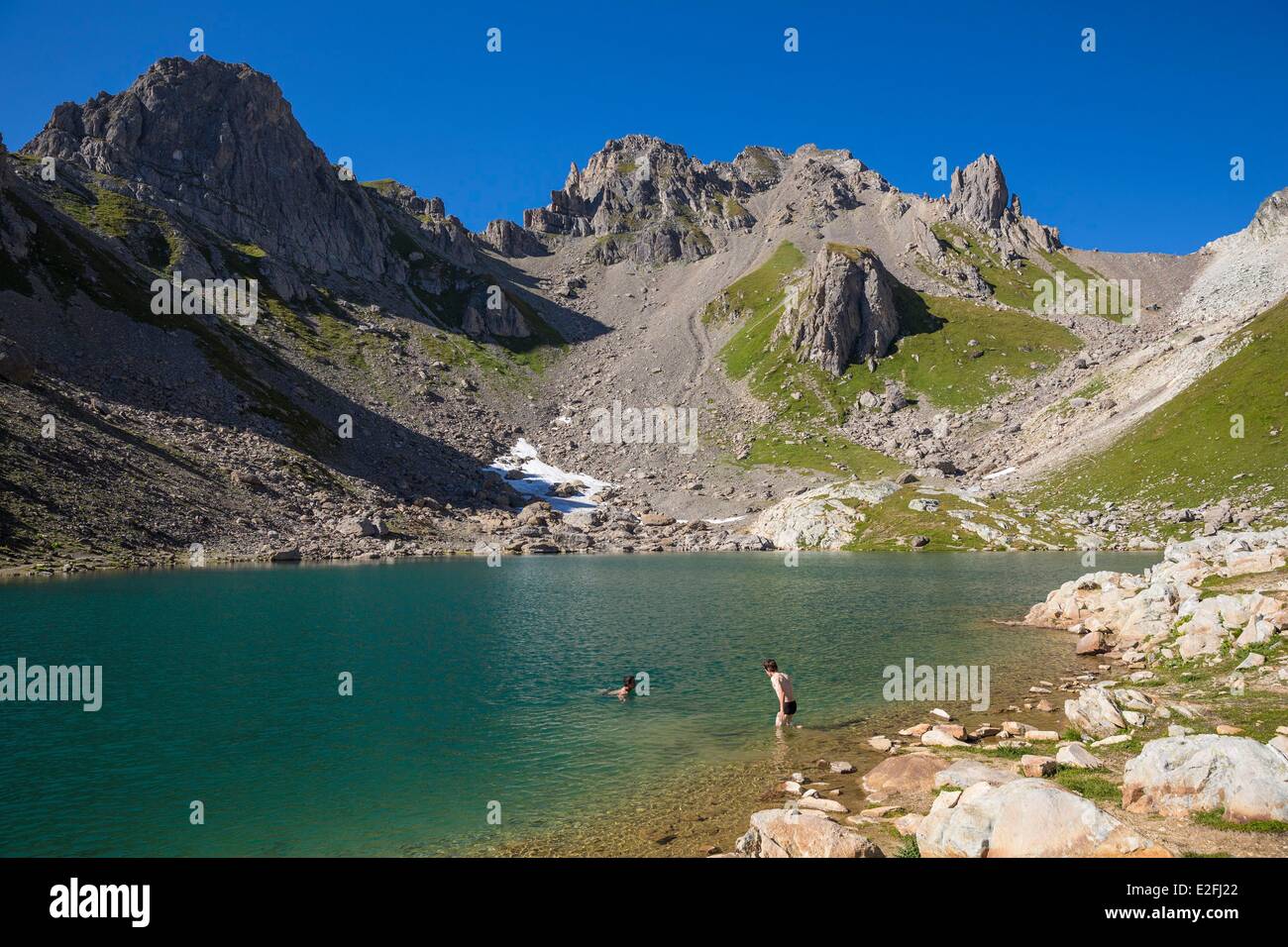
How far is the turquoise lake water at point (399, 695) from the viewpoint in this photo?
74.4 feet

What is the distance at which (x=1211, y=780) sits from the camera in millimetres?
16516

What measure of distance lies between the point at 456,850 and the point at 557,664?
1017 inches

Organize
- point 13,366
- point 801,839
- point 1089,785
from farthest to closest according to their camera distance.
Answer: point 13,366 < point 1089,785 < point 801,839

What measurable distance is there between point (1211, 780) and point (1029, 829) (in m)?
5.92

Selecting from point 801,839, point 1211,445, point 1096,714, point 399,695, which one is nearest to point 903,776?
point 801,839

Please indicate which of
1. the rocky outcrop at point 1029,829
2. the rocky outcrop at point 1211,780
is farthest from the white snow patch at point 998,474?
the rocky outcrop at point 1029,829

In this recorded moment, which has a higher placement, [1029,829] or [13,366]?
[13,366]

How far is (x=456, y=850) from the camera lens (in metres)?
20.0

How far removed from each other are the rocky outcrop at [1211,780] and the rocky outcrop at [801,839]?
7.28m

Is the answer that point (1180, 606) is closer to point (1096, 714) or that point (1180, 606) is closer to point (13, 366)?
point (1096, 714)

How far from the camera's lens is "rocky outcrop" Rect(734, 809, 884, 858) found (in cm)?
1554

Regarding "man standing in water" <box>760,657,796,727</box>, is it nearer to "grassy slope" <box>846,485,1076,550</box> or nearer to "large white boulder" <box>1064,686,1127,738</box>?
"large white boulder" <box>1064,686,1127,738</box>

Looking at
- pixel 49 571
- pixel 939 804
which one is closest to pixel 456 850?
pixel 939 804

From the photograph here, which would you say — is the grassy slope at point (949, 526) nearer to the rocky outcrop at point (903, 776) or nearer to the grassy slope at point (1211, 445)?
the grassy slope at point (1211, 445)
